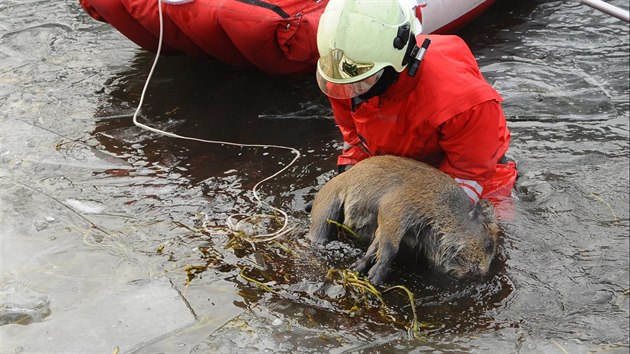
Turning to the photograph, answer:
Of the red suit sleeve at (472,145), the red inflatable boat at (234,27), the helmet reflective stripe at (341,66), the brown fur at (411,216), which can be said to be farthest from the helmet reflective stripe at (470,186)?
the red inflatable boat at (234,27)

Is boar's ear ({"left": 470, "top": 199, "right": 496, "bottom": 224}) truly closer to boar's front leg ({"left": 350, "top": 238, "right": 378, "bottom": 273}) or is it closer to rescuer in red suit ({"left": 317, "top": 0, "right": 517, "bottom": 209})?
rescuer in red suit ({"left": 317, "top": 0, "right": 517, "bottom": 209})

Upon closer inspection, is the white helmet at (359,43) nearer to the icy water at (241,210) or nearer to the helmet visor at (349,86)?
the helmet visor at (349,86)

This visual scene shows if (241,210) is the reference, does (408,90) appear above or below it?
above

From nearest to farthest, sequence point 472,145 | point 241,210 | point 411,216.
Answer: point 411,216 < point 472,145 < point 241,210

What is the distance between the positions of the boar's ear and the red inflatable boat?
2029mm

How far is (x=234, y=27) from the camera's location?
5.98 m

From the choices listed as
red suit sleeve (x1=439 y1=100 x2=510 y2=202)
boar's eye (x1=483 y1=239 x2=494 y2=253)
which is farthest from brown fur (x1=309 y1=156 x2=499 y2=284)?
red suit sleeve (x1=439 y1=100 x2=510 y2=202)

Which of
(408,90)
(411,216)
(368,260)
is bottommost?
(368,260)

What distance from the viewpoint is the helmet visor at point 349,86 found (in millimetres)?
4285

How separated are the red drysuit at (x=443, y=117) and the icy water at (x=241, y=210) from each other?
579mm

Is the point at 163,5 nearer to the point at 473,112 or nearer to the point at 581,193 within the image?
the point at 473,112

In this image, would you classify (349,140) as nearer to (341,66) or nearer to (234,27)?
(341,66)

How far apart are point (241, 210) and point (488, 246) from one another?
60.6 inches

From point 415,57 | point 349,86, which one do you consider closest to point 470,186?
point 415,57
